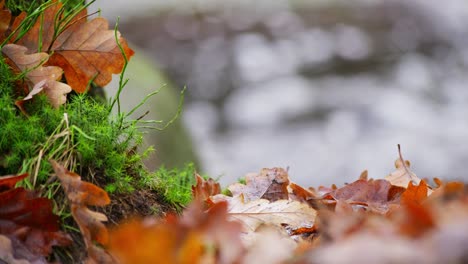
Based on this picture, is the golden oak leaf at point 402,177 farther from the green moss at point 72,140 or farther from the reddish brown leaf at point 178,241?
the reddish brown leaf at point 178,241

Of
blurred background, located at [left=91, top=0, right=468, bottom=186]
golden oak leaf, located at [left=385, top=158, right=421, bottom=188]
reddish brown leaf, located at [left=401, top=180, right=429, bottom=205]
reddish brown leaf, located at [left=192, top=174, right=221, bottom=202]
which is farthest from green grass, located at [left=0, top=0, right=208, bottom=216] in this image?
blurred background, located at [left=91, top=0, right=468, bottom=186]

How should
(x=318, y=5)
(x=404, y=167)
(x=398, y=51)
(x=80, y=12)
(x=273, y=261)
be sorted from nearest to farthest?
(x=273, y=261) → (x=80, y=12) → (x=404, y=167) → (x=398, y=51) → (x=318, y=5)

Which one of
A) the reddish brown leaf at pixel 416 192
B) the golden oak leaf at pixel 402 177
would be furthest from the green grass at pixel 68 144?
the golden oak leaf at pixel 402 177

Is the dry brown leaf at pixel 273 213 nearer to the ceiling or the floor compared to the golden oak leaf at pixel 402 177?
nearer to the ceiling

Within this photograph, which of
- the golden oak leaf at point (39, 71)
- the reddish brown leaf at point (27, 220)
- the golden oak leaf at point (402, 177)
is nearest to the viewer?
the reddish brown leaf at point (27, 220)

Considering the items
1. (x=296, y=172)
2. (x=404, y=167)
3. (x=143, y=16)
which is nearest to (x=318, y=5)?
(x=143, y=16)

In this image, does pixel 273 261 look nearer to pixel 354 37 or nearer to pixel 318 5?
pixel 354 37

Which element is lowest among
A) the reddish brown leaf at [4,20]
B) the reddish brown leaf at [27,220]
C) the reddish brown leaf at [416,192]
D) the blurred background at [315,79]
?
the blurred background at [315,79]

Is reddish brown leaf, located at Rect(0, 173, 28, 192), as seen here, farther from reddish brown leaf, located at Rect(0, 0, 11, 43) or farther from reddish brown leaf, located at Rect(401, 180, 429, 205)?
reddish brown leaf, located at Rect(401, 180, 429, 205)
